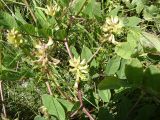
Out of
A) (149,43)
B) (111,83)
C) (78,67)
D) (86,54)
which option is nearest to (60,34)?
(86,54)

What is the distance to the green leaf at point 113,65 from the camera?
157cm

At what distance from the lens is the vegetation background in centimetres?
142

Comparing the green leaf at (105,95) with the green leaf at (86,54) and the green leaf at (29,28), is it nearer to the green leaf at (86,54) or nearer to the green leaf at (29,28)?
the green leaf at (86,54)

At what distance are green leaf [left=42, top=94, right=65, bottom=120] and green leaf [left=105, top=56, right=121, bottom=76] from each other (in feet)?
0.95

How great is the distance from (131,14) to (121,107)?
1.03 metres

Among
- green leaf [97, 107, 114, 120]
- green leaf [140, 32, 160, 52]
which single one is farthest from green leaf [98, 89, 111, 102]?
green leaf [140, 32, 160, 52]

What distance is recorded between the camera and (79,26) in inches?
79.4

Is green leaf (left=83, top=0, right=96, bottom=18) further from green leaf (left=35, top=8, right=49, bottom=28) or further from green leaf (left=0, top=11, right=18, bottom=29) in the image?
green leaf (left=0, top=11, right=18, bottom=29)

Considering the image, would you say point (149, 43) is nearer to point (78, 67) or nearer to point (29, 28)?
point (78, 67)

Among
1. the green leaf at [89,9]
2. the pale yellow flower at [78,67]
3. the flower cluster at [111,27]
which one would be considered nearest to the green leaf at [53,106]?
the pale yellow flower at [78,67]

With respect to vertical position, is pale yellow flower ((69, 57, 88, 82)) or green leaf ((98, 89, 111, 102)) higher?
pale yellow flower ((69, 57, 88, 82))

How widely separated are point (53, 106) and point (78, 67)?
0.61 ft

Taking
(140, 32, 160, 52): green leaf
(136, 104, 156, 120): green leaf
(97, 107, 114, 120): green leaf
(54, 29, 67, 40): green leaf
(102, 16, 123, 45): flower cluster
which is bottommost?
(136, 104, 156, 120): green leaf

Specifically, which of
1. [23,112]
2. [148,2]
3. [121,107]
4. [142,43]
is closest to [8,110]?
[23,112]
